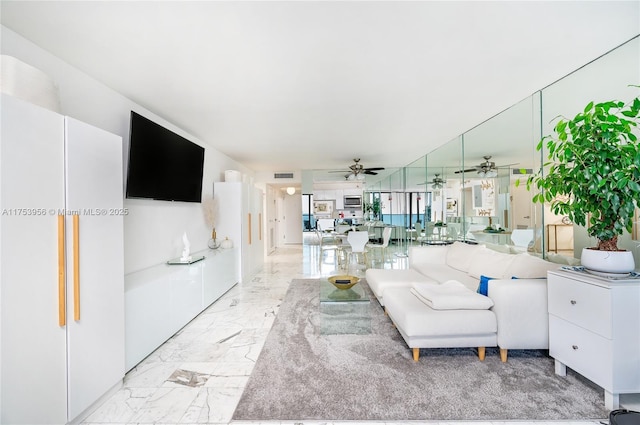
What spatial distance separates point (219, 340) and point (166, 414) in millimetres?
1039

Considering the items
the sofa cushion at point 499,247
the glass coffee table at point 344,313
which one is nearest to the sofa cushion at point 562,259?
the sofa cushion at point 499,247

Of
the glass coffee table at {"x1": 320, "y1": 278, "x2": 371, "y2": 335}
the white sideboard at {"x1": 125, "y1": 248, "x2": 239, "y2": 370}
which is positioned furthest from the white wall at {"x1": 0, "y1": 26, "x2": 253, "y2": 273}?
the glass coffee table at {"x1": 320, "y1": 278, "x2": 371, "y2": 335}

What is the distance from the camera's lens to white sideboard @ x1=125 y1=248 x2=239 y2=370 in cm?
235

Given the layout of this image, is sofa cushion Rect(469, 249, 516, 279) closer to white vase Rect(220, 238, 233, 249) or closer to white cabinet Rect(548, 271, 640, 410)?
white cabinet Rect(548, 271, 640, 410)

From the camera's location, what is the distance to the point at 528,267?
2717mm

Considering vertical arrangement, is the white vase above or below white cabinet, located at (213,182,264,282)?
below

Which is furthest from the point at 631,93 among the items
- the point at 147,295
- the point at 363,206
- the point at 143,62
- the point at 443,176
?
the point at 363,206

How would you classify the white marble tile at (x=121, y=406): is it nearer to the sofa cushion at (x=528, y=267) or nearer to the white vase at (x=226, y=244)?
the white vase at (x=226, y=244)

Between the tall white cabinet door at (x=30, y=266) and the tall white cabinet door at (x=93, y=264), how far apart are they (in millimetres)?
74

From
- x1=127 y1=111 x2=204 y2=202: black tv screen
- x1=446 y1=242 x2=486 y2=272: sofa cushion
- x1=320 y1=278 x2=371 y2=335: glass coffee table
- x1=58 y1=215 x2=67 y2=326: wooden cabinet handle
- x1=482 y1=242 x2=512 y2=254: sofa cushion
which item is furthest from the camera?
x1=446 y1=242 x2=486 y2=272: sofa cushion

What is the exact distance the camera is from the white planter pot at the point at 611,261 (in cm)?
186

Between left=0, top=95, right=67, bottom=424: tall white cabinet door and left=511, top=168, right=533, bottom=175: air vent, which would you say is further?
left=511, top=168, right=533, bottom=175: air vent

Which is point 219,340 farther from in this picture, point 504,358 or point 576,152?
point 576,152

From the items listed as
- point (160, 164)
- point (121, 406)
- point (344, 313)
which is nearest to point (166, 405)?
point (121, 406)
